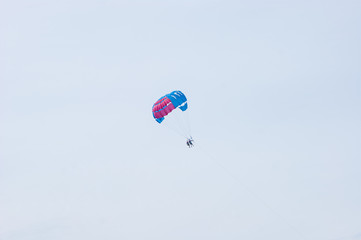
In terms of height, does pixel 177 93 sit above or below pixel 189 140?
above

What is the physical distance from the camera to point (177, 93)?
102m

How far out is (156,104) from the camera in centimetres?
10212

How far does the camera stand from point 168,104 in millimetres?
100562

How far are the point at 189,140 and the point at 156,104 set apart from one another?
897cm

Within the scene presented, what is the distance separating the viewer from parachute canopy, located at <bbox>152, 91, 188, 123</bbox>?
100438mm

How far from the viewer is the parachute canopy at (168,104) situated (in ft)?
330

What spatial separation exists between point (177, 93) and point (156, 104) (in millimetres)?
4356

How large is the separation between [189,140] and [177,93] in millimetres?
8857

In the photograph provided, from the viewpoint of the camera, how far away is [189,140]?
10119 cm
